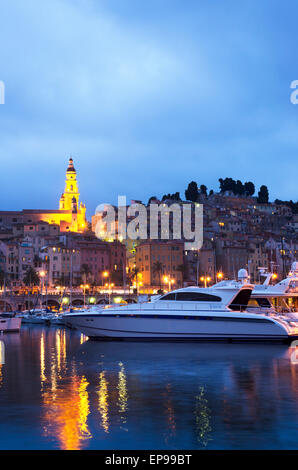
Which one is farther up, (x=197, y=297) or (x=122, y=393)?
(x=197, y=297)

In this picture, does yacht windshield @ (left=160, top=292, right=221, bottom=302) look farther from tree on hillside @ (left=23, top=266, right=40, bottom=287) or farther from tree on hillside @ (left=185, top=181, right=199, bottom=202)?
tree on hillside @ (left=185, top=181, right=199, bottom=202)

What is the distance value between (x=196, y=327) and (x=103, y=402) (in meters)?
16.5

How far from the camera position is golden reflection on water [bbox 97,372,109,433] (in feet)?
48.7

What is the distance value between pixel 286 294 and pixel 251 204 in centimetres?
14829

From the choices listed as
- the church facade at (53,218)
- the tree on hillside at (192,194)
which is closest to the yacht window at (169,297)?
the church facade at (53,218)

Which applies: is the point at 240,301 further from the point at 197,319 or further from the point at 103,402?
the point at 103,402

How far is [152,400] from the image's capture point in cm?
1780

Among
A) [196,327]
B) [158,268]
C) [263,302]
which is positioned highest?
[158,268]

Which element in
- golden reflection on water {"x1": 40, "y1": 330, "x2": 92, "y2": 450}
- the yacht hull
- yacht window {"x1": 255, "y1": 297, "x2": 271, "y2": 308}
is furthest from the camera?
yacht window {"x1": 255, "y1": 297, "x2": 271, "y2": 308}

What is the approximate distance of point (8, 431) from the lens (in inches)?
554

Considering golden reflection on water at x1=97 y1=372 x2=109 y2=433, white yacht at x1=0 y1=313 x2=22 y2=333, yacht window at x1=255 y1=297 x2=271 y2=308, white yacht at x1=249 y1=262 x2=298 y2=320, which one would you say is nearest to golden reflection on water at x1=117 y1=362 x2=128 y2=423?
golden reflection on water at x1=97 y1=372 x2=109 y2=433

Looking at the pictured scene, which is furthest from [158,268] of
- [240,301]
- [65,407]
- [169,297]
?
[65,407]

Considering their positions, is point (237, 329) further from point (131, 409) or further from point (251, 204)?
point (251, 204)

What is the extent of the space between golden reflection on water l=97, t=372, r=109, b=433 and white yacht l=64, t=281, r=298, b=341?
1125 cm
